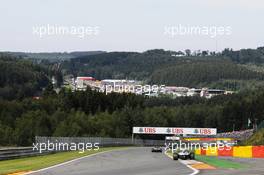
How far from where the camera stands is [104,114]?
12825cm

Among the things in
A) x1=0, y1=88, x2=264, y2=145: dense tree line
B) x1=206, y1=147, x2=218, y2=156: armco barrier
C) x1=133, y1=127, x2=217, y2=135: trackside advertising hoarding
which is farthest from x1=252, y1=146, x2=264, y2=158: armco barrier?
x1=133, y1=127, x2=217, y2=135: trackside advertising hoarding

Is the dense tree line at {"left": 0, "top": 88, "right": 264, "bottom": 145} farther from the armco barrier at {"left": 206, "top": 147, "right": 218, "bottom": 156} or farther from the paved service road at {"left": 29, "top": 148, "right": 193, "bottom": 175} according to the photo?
the paved service road at {"left": 29, "top": 148, "right": 193, "bottom": 175}

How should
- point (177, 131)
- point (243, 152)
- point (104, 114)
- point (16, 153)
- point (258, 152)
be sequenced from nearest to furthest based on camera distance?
Result: point (16, 153), point (258, 152), point (243, 152), point (177, 131), point (104, 114)

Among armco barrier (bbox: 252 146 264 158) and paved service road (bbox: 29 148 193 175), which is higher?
paved service road (bbox: 29 148 193 175)

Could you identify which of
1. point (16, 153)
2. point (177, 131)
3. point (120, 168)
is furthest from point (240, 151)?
point (177, 131)

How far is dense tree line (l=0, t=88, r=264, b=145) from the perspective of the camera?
350 feet

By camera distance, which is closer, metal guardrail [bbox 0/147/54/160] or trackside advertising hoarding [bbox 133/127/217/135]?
metal guardrail [bbox 0/147/54/160]

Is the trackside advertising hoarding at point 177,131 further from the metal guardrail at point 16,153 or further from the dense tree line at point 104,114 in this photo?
the metal guardrail at point 16,153

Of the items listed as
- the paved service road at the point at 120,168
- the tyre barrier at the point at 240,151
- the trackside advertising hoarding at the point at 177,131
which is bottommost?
the trackside advertising hoarding at the point at 177,131

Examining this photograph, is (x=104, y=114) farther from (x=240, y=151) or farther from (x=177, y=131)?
(x=240, y=151)

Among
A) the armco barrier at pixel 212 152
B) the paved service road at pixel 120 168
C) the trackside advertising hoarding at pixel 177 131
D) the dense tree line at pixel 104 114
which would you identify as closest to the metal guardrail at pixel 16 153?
the paved service road at pixel 120 168

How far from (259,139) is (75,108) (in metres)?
90.9

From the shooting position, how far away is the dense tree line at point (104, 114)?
4194 inches

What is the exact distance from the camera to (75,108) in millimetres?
144375
